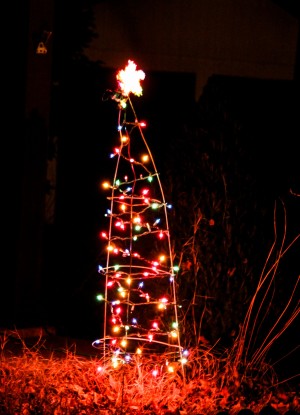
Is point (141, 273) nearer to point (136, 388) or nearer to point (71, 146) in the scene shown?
point (136, 388)

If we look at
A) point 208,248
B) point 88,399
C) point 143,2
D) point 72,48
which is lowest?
point 88,399

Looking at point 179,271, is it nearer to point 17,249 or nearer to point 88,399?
point 88,399

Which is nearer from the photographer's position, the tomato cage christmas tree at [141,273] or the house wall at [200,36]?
the tomato cage christmas tree at [141,273]

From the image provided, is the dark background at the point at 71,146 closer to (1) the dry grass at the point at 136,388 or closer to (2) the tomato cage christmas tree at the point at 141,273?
(2) the tomato cage christmas tree at the point at 141,273

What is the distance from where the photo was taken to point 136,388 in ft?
20.3

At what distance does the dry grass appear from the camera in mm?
5934

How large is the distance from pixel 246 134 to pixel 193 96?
7797 mm

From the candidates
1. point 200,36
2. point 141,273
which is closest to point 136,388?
point 141,273

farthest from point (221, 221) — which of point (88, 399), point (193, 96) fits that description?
point (193, 96)

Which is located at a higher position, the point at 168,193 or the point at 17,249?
the point at 168,193

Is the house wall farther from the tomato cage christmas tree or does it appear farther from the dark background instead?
the tomato cage christmas tree

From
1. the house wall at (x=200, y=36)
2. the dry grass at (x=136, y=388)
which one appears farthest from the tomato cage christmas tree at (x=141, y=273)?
the house wall at (x=200, y=36)

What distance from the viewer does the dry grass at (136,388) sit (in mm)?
5934

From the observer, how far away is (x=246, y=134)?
23.2 ft
